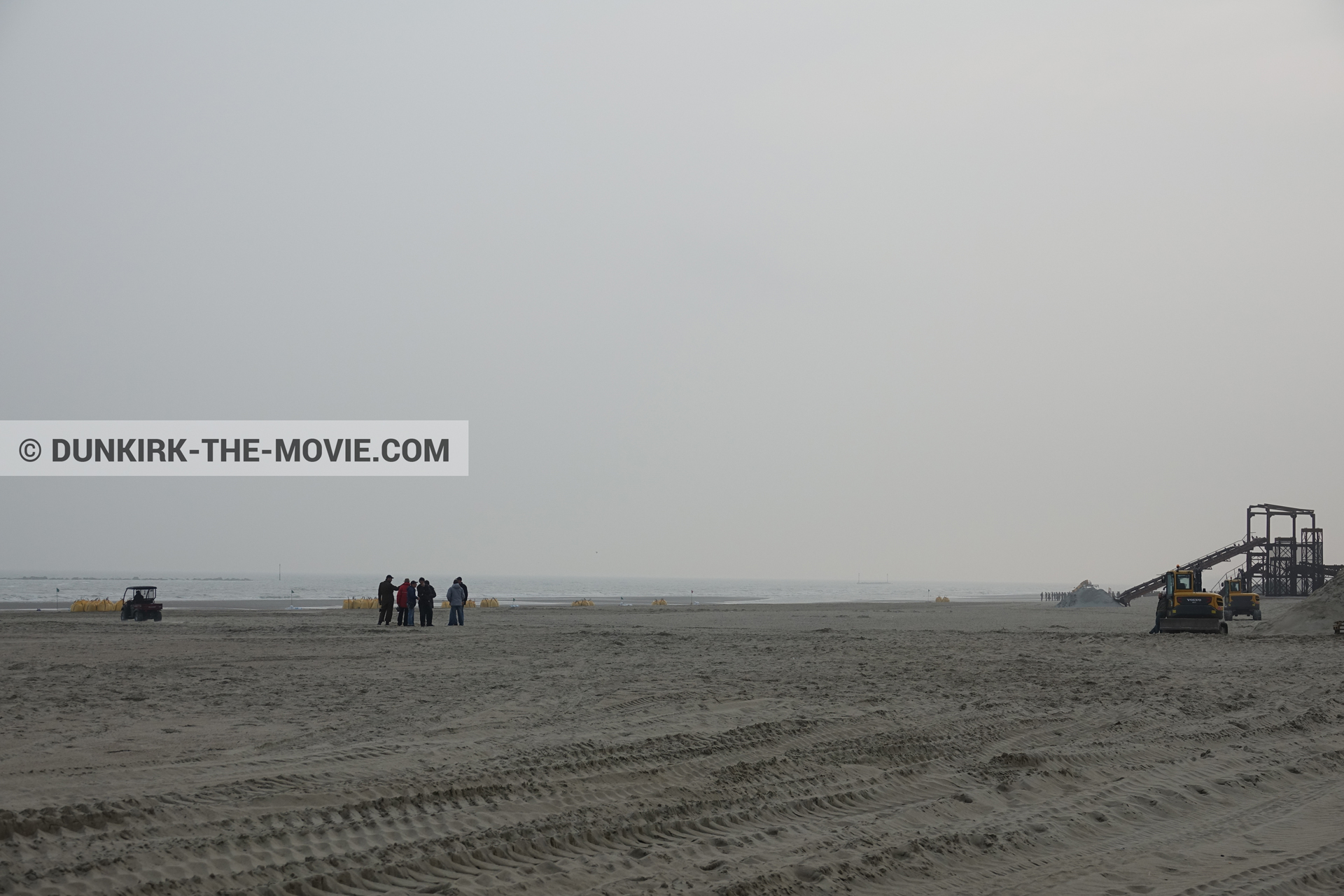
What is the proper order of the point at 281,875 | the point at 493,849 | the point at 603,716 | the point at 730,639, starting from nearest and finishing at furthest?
the point at 281,875 < the point at 493,849 < the point at 603,716 < the point at 730,639

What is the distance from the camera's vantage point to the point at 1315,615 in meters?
29.7

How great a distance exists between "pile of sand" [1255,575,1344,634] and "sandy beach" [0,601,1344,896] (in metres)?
13.8

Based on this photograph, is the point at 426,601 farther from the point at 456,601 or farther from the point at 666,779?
the point at 666,779

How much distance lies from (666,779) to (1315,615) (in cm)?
2907

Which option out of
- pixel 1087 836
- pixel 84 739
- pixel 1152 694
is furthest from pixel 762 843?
pixel 1152 694

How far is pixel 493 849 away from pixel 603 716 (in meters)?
5.54

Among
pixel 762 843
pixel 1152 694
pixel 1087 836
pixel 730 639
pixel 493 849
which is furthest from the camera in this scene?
pixel 730 639

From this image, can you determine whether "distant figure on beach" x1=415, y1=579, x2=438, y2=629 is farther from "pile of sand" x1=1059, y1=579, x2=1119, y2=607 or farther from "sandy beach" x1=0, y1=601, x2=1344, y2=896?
"pile of sand" x1=1059, y1=579, x2=1119, y2=607

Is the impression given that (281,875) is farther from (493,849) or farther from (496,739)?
(496,739)

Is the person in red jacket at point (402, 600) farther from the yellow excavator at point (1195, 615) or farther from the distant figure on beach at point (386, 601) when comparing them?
the yellow excavator at point (1195, 615)

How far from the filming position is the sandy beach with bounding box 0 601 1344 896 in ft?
18.7

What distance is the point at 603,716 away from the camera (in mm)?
11422

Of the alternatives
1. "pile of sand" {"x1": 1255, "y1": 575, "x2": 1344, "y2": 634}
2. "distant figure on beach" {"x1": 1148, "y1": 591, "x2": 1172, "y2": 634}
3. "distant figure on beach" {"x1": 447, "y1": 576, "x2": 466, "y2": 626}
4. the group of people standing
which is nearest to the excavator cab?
"pile of sand" {"x1": 1255, "y1": 575, "x2": 1344, "y2": 634}

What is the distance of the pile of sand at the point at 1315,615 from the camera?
29219 millimetres
